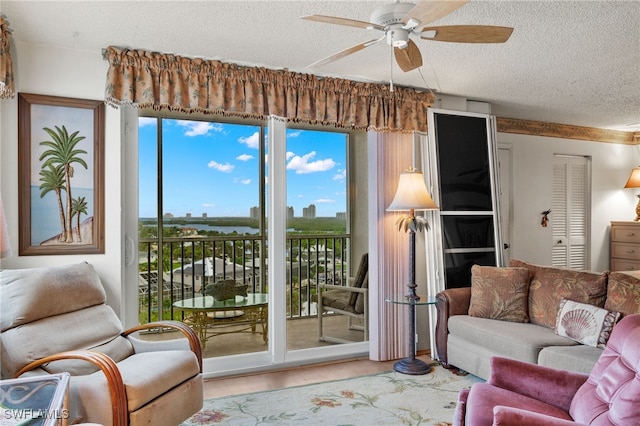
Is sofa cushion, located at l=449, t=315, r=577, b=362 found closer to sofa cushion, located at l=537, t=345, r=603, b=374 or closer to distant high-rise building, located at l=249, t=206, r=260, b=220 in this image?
sofa cushion, located at l=537, t=345, r=603, b=374

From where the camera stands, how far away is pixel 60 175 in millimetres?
3037

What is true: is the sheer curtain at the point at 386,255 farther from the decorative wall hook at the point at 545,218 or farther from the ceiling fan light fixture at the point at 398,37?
the decorative wall hook at the point at 545,218

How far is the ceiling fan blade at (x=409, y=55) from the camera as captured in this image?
236cm

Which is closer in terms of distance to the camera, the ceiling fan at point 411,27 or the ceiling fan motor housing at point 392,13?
the ceiling fan at point 411,27

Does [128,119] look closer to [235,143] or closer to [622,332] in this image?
[235,143]

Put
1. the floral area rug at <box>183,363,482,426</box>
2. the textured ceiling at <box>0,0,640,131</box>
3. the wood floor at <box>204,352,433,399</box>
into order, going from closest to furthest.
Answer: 1. the textured ceiling at <box>0,0,640,131</box>
2. the floral area rug at <box>183,363,482,426</box>
3. the wood floor at <box>204,352,433,399</box>

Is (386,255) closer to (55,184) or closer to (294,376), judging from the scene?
(294,376)

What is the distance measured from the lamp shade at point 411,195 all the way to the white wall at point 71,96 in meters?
2.14

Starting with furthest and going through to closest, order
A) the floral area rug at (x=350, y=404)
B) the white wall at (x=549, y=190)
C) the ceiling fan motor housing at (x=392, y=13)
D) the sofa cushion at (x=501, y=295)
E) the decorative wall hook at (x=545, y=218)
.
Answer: the decorative wall hook at (x=545, y=218)
the white wall at (x=549, y=190)
the sofa cushion at (x=501, y=295)
the floral area rug at (x=350, y=404)
the ceiling fan motor housing at (x=392, y=13)

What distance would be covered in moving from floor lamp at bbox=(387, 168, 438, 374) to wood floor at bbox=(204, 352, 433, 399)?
0.72ft

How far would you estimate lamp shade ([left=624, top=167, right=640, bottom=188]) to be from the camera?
19.9ft

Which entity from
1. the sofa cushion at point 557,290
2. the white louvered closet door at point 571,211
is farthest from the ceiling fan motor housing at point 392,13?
the white louvered closet door at point 571,211

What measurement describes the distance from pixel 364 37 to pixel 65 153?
2.16m

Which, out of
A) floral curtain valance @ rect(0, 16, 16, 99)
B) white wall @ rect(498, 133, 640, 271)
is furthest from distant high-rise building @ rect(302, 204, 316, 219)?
white wall @ rect(498, 133, 640, 271)
